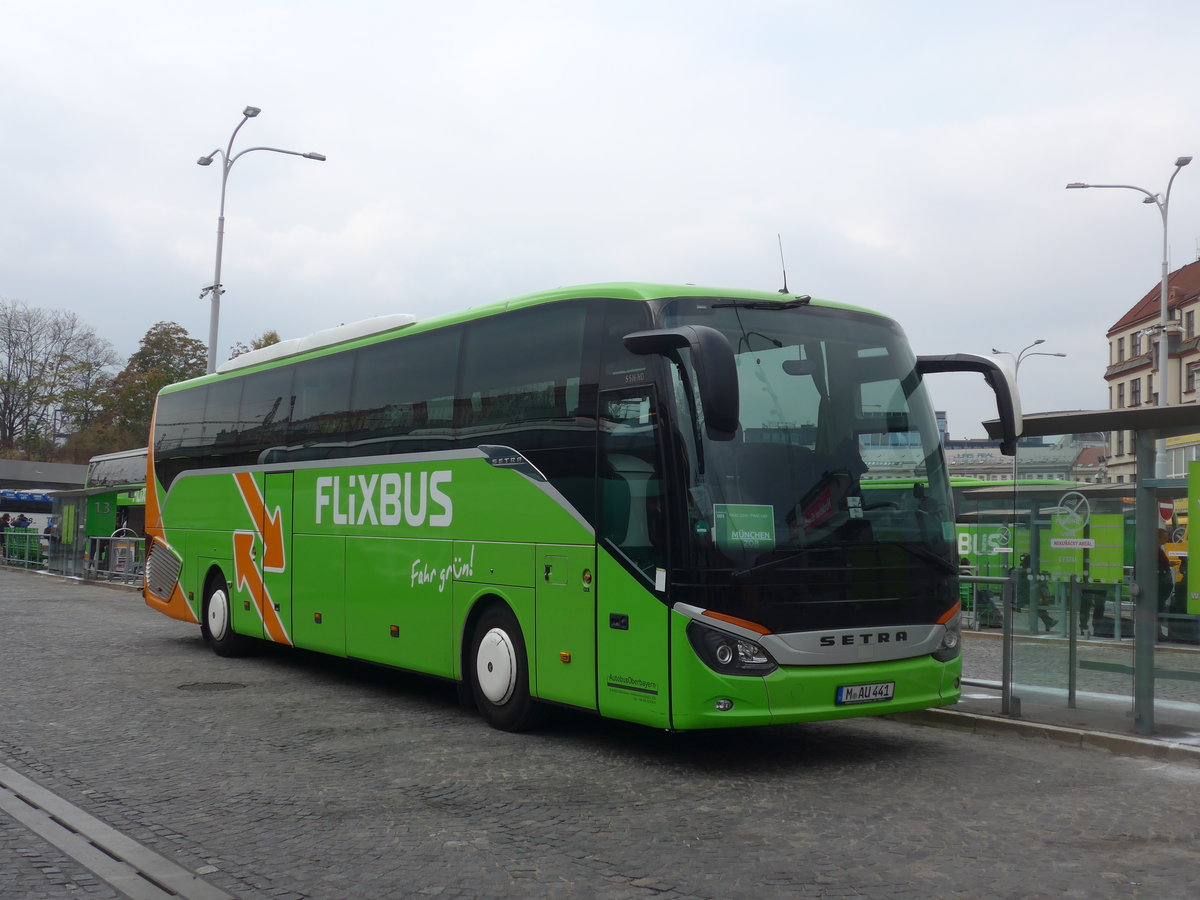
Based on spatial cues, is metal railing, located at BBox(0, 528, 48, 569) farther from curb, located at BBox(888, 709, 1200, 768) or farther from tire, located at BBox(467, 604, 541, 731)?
curb, located at BBox(888, 709, 1200, 768)

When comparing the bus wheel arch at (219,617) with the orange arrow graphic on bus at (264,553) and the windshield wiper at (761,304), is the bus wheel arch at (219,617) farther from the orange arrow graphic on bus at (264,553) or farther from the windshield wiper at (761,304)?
the windshield wiper at (761,304)

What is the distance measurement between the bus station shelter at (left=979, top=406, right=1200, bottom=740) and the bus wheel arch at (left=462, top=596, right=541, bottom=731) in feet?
13.8

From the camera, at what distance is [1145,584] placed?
975 centimetres

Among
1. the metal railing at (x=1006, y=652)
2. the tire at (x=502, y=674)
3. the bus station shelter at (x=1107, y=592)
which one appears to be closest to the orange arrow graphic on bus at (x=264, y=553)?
the tire at (x=502, y=674)

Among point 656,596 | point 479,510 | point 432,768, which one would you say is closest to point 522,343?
point 479,510

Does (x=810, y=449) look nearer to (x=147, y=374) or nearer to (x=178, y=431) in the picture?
(x=178, y=431)

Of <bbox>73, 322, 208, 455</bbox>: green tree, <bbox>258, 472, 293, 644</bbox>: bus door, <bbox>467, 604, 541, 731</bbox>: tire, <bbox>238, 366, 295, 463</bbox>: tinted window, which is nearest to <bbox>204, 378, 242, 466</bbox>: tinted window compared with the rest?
<bbox>238, 366, 295, 463</bbox>: tinted window

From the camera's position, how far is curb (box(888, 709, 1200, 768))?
352 inches

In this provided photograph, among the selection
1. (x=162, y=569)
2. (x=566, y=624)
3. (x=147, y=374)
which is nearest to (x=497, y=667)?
(x=566, y=624)

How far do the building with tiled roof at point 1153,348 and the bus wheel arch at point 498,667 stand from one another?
6642 centimetres

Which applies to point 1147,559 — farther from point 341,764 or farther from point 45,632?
point 45,632

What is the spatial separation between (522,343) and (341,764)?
3.50 meters

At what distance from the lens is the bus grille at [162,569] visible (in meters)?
17.0

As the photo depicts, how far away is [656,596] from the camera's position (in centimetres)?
834
